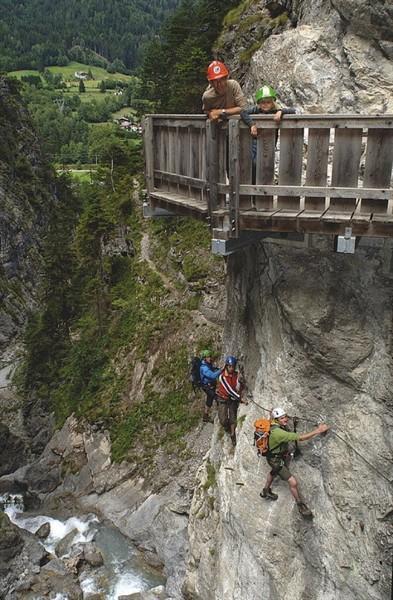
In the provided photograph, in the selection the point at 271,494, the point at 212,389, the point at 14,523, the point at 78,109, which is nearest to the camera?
the point at 271,494

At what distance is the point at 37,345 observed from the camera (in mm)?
38469

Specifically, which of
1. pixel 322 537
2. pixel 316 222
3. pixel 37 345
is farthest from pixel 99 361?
pixel 316 222

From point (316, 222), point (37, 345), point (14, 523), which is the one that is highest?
point (316, 222)

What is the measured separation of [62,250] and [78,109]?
17045 centimetres

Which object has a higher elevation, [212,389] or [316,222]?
[316,222]

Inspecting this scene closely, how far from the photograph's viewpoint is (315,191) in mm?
8742

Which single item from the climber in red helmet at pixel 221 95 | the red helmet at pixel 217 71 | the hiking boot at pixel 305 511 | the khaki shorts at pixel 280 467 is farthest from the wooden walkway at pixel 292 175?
the hiking boot at pixel 305 511

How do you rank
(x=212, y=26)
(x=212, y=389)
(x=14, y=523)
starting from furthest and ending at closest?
(x=212, y=26) < (x=14, y=523) < (x=212, y=389)

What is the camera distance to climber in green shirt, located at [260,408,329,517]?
10.6m

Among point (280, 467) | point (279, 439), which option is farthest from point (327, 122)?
point (280, 467)

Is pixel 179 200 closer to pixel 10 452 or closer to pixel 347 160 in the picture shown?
pixel 347 160

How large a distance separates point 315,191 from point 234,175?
1.38 metres

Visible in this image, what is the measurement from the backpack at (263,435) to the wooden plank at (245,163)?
4.66 m

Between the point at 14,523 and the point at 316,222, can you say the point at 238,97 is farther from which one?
the point at 14,523
